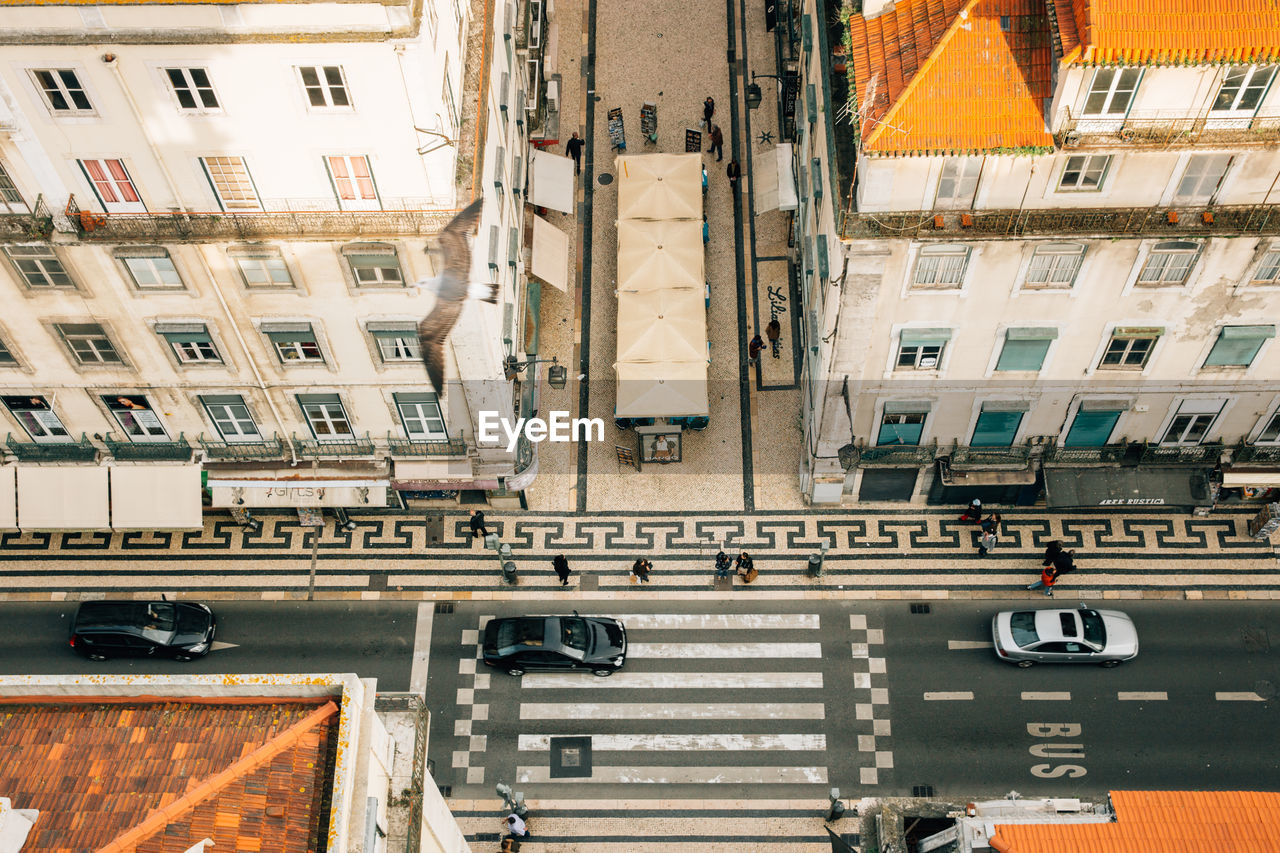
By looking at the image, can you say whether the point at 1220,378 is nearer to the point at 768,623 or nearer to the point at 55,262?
the point at 768,623

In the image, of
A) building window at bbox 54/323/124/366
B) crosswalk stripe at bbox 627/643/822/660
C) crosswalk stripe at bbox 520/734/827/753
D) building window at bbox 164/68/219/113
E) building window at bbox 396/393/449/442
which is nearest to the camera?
building window at bbox 164/68/219/113

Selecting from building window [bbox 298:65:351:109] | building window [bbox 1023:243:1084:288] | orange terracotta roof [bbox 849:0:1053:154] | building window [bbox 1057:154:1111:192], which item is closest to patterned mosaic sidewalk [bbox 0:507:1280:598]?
building window [bbox 1023:243:1084:288]

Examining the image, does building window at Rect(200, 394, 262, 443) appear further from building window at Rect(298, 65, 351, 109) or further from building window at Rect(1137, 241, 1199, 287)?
building window at Rect(1137, 241, 1199, 287)

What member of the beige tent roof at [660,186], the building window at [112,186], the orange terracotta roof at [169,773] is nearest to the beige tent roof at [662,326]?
the beige tent roof at [660,186]

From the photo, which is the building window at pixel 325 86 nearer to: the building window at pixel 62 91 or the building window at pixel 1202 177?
the building window at pixel 62 91

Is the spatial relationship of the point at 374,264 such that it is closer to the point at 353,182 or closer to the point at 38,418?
the point at 353,182

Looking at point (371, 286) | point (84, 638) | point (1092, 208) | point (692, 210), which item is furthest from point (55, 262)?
point (1092, 208)

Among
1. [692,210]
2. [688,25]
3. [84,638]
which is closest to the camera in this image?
[84,638]
